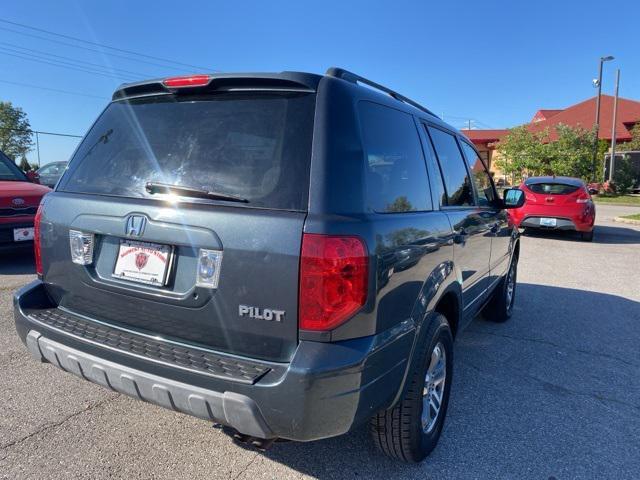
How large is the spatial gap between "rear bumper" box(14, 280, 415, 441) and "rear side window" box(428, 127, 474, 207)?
1.43m

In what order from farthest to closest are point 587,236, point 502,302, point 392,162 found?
point 587,236 < point 502,302 < point 392,162

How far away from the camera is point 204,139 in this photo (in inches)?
86.0

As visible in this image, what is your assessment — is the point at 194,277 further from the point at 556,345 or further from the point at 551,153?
the point at 551,153

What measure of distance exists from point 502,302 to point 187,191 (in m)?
3.90

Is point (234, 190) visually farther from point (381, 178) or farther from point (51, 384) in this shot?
point (51, 384)

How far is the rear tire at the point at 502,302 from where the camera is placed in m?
4.90

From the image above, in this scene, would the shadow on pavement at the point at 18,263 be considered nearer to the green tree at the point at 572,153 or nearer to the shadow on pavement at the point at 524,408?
the shadow on pavement at the point at 524,408

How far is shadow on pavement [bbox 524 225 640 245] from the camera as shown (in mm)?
11570

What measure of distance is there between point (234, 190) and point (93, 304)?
99cm

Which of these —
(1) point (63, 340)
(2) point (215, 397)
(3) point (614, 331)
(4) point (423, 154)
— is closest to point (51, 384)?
(1) point (63, 340)

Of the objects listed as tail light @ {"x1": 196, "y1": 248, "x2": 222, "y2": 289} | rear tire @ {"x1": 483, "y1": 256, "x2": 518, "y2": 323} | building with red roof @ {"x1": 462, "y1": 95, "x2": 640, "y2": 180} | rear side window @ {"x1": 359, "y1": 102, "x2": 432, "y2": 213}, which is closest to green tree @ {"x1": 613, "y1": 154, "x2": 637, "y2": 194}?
building with red roof @ {"x1": 462, "y1": 95, "x2": 640, "y2": 180}

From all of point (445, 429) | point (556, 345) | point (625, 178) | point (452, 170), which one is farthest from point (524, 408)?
point (625, 178)

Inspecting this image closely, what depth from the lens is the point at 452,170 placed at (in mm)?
3389

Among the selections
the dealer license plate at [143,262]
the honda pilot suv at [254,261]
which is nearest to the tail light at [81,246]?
the honda pilot suv at [254,261]
